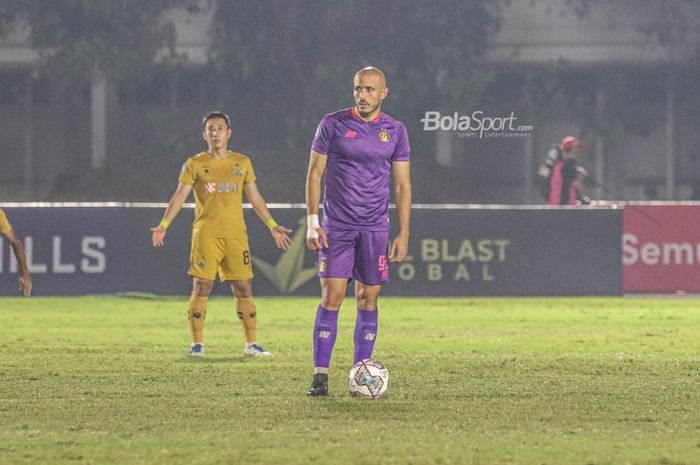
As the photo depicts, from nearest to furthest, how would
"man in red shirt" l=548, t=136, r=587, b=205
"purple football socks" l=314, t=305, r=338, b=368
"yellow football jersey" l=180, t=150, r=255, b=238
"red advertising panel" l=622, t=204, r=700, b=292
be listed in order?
"purple football socks" l=314, t=305, r=338, b=368
"yellow football jersey" l=180, t=150, r=255, b=238
"red advertising panel" l=622, t=204, r=700, b=292
"man in red shirt" l=548, t=136, r=587, b=205

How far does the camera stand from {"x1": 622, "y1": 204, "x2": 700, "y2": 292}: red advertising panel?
67.3 ft

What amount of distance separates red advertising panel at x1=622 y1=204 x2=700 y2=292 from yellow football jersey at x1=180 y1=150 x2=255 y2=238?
9.68m

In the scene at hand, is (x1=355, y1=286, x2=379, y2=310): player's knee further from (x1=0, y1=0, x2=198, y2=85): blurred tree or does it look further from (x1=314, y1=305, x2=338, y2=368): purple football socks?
(x1=0, y1=0, x2=198, y2=85): blurred tree

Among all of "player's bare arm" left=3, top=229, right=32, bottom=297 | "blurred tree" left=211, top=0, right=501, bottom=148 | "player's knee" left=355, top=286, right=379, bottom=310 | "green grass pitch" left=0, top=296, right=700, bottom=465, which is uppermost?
"blurred tree" left=211, top=0, right=501, bottom=148

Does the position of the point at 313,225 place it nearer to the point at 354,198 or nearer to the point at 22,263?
the point at 354,198

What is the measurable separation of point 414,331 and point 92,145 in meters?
14.0

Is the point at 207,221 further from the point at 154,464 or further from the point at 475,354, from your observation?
the point at 154,464

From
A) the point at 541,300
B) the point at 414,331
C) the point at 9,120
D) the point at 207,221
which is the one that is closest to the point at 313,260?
the point at 541,300

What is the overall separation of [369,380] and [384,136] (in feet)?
4.52

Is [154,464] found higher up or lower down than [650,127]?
lower down

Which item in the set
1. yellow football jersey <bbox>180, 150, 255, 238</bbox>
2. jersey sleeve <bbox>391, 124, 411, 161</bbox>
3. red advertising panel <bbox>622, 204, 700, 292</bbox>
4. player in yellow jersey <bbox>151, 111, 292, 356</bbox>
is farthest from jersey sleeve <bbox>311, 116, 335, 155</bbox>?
red advertising panel <bbox>622, 204, 700, 292</bbox>

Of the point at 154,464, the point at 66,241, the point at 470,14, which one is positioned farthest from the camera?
the point at 470,14

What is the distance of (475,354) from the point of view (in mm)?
11773

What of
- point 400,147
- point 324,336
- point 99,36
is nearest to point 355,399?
point 324,336
